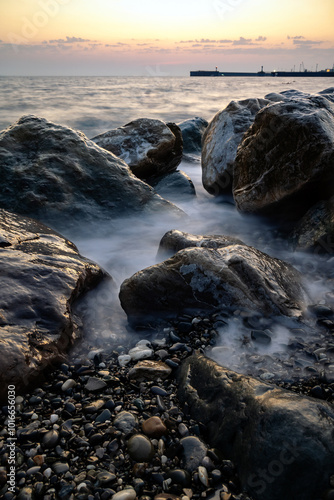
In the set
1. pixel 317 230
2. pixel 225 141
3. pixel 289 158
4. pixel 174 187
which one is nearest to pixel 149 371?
pixel 317 230

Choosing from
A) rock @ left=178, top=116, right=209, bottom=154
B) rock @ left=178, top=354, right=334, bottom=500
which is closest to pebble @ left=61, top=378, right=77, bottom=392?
rock @ left=178, top=354, right=334, bottom=500

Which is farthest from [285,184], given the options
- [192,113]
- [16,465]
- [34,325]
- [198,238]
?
[192,113]

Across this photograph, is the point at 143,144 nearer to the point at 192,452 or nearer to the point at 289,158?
the point at 289,158

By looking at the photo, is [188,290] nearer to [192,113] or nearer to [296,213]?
[296,213]

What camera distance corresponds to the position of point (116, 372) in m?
2.60

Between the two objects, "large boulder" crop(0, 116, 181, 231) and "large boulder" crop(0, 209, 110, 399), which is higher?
"large boulder" crop(0, 116, 181, 231)

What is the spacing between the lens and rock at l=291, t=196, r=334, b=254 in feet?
14.1

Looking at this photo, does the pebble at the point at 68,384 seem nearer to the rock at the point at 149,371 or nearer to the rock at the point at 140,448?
the rock at the point at 149,371

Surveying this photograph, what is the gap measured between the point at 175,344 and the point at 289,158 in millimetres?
2982

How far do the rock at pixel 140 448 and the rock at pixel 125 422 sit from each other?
86 mm

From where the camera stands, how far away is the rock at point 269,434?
65.3 inches

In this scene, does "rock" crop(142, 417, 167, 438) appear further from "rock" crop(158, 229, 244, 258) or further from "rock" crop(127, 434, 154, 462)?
"rock" crop(158, 229, 244, 258)

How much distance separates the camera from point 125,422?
211cm

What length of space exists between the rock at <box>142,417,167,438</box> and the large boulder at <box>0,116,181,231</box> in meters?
3.65
